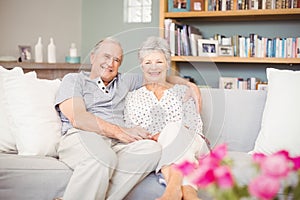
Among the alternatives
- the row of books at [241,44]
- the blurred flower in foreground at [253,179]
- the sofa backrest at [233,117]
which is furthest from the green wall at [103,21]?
the blurred flower in foreground at [253,179]

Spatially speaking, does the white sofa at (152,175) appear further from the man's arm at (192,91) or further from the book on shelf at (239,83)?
the book on shelf at (239,83)

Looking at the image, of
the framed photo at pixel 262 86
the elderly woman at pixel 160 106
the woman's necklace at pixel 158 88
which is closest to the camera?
the elderly woman at pixel 160 106

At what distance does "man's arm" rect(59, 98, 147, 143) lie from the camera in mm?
2123

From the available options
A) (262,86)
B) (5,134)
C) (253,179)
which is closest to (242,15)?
(262,86)

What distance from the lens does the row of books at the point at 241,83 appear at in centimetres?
380

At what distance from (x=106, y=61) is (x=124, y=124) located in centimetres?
31

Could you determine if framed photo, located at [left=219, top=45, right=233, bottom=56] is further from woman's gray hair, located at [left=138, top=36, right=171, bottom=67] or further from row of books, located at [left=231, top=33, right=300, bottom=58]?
woman's gray hair, located at [left=138, top=36, right=171, bottom=67]

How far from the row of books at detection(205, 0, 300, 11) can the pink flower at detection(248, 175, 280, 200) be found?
307cm

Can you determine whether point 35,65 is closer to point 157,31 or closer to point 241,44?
point 241,44

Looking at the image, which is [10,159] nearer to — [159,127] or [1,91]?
[1,91]

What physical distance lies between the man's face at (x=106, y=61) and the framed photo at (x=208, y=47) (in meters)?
1.64

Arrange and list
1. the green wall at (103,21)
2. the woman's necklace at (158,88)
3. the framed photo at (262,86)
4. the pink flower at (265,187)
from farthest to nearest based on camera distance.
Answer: the green wall at (103,21)
the framed photo at (262,86)
the woman's necklace at (158,88)
the pink flower at (265,187)

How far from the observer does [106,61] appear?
226 centimetres

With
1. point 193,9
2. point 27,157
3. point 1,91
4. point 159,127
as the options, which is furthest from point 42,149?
point 193,9
